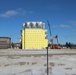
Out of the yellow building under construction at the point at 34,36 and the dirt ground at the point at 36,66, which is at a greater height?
the yellow building under construction at the point at 34,36

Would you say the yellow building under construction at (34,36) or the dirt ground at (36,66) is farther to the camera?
the yellow building under construction at (34,36)

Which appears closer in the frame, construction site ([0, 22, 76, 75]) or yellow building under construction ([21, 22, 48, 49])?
construction site ([0, 22, 76, 75])

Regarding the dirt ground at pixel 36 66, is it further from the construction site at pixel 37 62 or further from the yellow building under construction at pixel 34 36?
the yellow building under construction at pixel 34 36

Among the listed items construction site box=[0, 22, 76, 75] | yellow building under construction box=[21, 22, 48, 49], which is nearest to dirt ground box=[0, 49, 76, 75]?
construction site box=[0, 22, 76, 75]

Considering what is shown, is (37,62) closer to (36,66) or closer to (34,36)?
(36,66)

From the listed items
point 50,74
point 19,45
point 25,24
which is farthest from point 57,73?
point 25,24

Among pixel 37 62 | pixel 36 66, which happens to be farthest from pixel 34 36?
pixel 36 66

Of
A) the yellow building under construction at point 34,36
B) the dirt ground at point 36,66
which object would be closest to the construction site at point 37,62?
the dirt ground at point 36,66

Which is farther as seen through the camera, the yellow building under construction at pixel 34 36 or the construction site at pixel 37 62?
the yellow building under construction at pixel 34 36

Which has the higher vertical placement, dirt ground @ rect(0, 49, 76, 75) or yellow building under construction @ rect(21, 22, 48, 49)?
yellow building under construction @ rect(21, 22, 48, 49)

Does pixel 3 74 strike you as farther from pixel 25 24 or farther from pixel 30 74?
pixel 25 24

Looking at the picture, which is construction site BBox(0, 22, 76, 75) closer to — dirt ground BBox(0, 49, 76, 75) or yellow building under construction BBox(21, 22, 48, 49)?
dirt ground BBox(0, 49, 76, 75)

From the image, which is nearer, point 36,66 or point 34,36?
point 36,66

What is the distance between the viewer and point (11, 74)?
12.6 metres
